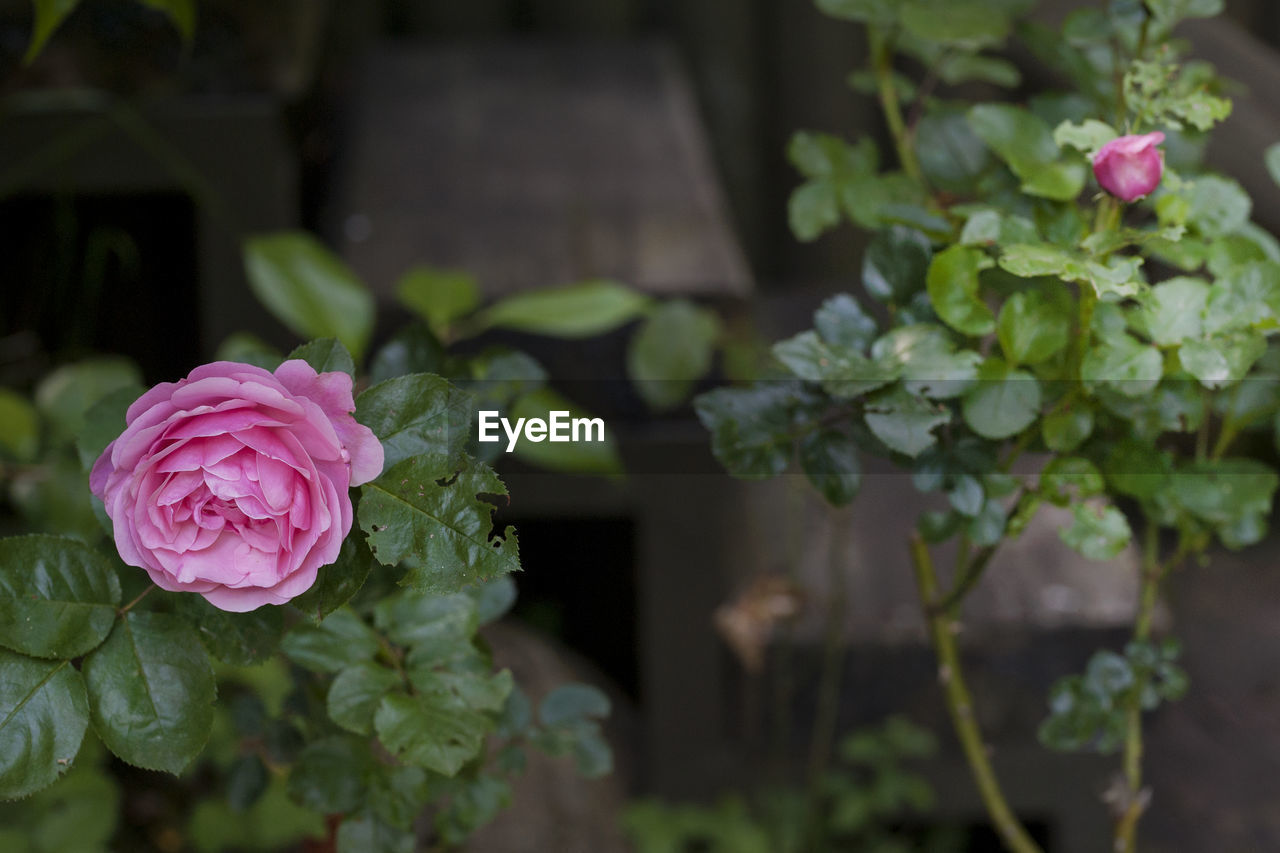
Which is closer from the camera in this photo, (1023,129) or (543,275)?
(1023,129)

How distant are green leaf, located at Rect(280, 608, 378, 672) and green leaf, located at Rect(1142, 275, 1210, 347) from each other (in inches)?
17.9

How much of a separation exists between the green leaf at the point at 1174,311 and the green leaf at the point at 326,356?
1.32ft

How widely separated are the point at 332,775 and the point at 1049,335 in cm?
47

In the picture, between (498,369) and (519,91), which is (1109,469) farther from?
(519,91)

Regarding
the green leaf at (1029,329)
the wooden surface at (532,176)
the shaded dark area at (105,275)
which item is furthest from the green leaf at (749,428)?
the shaded dark area at (105,275)

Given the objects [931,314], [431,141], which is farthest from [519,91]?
[931,314]

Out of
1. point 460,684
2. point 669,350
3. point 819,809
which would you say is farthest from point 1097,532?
point 819,809

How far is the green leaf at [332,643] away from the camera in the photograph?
1.89ft

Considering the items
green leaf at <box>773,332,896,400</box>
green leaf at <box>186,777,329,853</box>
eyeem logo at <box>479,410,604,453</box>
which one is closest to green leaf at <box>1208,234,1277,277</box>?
green leaf at <box>773,332,896,400</box>

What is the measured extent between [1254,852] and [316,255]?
1.48m

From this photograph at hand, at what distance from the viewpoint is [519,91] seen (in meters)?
2.07

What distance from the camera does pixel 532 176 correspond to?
1774 millimetres

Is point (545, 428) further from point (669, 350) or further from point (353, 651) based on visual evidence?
point (669, 350)

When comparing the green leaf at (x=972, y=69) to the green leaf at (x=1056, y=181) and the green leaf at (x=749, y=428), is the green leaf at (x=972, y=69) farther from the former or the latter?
the green leaf at (x=749, y=428)
